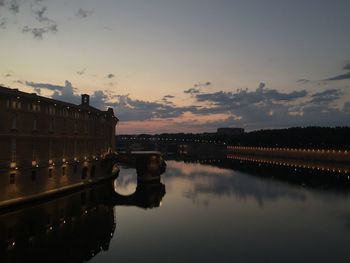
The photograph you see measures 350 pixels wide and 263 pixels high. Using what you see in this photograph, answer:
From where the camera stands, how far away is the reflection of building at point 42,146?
147ft

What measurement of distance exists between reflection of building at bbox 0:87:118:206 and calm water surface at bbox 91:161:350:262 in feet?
33.7

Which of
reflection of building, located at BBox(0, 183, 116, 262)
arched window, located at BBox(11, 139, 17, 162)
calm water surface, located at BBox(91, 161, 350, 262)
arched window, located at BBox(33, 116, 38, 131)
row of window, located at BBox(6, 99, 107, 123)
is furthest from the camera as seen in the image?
arched window, located at BBox(33, 116, 38, 131)

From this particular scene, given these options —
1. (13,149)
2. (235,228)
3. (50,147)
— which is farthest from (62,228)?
(235,228)

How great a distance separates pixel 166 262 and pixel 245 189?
49.1m

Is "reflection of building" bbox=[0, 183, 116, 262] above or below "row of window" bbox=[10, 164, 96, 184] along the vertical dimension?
below

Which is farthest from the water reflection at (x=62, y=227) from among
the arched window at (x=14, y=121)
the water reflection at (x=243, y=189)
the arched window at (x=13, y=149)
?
the water reflection at (x=243, y=189)

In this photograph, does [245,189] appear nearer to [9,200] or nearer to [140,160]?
[140,160]

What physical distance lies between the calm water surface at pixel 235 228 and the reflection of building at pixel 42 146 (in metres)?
10.3

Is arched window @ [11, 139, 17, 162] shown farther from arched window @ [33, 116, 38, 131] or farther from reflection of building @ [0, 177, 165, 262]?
reflection of building @ [0, 177, 165, 262]

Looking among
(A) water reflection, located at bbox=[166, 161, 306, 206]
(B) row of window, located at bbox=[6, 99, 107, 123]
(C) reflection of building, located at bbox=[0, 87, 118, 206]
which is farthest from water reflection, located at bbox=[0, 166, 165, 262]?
(A) water reflection, located at bbox=[166, 161, 306, 206]

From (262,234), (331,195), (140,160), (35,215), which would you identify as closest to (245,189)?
Result: (331,195)

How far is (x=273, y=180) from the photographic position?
311 feet

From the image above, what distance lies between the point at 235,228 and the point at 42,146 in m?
29.2

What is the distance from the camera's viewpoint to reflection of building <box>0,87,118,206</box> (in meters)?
44.8
